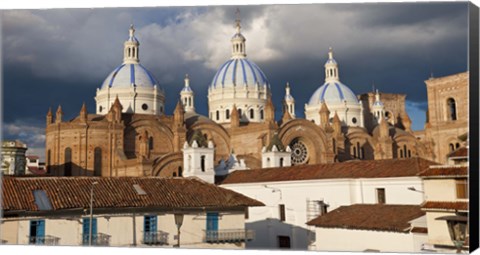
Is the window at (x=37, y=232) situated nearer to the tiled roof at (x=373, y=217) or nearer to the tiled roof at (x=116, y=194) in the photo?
the tiled roof at (x=116, y=194)

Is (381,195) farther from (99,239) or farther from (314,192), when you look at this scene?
(99,239)

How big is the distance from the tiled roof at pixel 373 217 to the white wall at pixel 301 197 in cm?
168

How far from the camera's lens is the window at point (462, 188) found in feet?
47.1

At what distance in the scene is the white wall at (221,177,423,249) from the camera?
853 inches

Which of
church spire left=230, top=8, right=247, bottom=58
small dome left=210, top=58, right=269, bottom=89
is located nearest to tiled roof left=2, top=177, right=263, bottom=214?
small dome left=210, top=58, right=269, bottom=89

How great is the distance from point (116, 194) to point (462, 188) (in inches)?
377

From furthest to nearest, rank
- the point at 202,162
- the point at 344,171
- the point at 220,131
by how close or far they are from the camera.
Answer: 1. the point at 220,131
2. the point at 202,162
3. the point at 344,171

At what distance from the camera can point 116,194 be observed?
17812 mm

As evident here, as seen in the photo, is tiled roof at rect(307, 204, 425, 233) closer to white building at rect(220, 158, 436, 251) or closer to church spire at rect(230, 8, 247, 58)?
white building at rect(220, 158, 436, 251)

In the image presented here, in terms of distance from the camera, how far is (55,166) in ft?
111

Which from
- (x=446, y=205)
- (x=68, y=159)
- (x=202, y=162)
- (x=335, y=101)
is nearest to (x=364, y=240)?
(x=446, y=205)

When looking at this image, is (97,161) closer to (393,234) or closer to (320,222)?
(320,222)

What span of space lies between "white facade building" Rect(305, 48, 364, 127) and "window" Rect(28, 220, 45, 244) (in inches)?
1511

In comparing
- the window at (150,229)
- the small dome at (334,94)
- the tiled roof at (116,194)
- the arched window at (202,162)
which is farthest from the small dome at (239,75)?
the window at (150,229)
